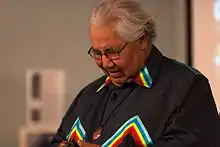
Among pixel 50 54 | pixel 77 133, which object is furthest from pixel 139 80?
pixel 50 54

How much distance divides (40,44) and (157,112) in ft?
4.87

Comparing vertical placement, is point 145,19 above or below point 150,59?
above

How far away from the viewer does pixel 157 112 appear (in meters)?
1.42

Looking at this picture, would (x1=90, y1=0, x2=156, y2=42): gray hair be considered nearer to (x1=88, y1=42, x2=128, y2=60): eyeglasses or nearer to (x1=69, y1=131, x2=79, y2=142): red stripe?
(x1=88, y1=42, x2=128, y2=60): eyeglasses

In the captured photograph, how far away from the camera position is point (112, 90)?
1.58 meters

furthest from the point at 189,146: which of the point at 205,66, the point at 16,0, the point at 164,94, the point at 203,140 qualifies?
the point at 16,0

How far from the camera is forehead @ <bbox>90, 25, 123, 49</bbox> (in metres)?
1.41

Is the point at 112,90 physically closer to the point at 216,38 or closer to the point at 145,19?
the point at 145,19

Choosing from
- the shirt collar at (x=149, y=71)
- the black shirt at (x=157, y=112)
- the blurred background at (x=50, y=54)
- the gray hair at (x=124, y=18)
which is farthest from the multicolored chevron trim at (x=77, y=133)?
the blurred background at (x=50, y=54)

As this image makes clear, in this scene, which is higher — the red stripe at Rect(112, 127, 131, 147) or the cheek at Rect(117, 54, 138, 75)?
the cheek at Rect(117, 54, 138, 75)

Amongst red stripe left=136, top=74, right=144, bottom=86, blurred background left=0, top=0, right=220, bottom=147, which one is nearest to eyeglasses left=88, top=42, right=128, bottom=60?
red stripe left=136, top=74, right=144, bottom=86

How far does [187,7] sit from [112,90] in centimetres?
141

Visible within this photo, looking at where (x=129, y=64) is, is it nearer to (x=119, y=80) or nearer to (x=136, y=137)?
(x=119, y=80)

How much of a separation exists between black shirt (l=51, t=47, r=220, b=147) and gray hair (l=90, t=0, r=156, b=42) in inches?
4.5
